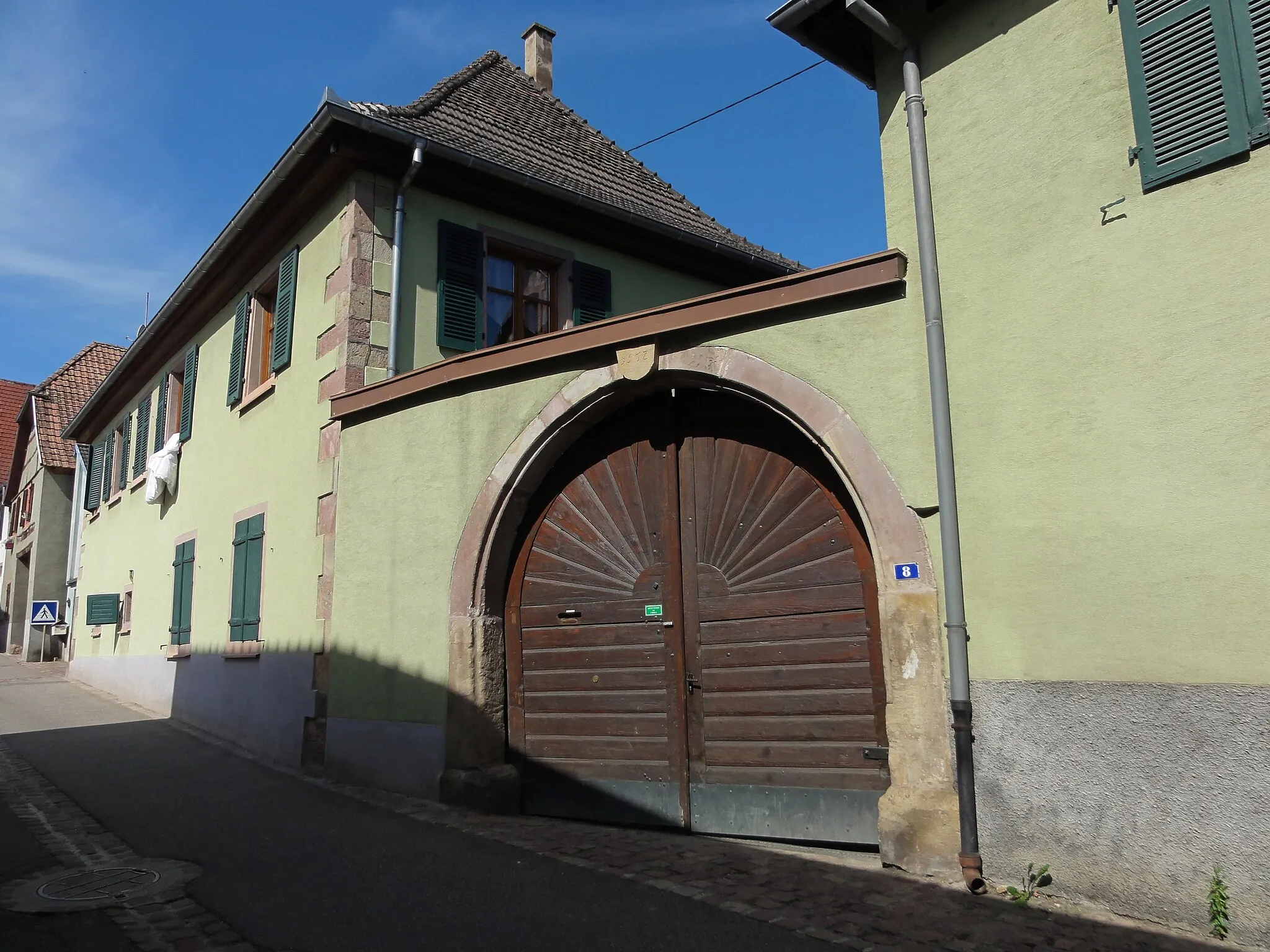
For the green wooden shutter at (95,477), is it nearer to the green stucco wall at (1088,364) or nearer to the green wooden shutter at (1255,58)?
the green stucco wall at (1088,364)

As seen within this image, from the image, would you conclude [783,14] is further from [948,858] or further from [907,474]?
[948,858]

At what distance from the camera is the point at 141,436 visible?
15461mm

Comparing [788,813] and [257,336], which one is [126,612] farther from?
[788,813]

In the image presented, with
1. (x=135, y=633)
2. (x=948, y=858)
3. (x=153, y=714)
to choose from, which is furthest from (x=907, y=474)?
(x=135, y=633)

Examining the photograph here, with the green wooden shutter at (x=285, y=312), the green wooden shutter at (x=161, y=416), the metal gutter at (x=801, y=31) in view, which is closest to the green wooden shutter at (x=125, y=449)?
the green wooden shutter at (x=161, y=416)

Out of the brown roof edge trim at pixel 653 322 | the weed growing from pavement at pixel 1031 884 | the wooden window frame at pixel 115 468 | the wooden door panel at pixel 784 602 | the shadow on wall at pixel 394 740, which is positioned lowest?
the weed growing from pavement at pixel 1031 884

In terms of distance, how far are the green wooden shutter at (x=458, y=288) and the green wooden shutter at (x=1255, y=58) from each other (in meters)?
6.50

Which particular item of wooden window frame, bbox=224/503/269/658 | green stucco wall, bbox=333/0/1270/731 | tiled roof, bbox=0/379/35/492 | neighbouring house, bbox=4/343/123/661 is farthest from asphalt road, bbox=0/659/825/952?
tiled roof, bbox=0/379/35/492

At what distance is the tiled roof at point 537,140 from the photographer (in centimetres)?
973

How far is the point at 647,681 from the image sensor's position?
6211mm

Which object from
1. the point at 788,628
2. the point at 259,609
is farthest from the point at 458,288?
the point at 788,628

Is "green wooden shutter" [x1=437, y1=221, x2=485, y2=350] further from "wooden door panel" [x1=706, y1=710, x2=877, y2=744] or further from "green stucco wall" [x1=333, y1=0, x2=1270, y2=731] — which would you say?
"wooden door panel" [x1=706, y1=710, x2=877, y2=744]

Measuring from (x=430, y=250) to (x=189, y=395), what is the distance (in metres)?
5.45

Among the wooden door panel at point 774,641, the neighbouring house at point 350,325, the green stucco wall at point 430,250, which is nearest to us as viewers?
the wooden door panel at point 774,641
